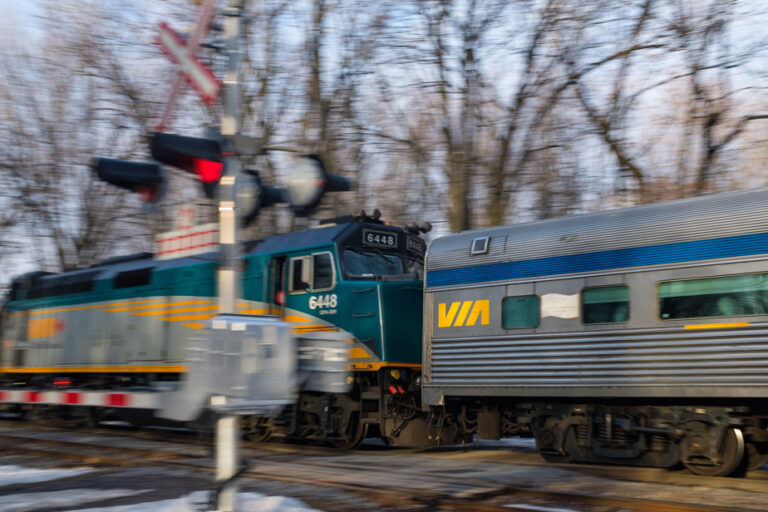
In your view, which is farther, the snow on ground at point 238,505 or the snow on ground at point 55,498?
the snow on ground at point 55,498

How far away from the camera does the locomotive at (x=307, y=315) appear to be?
39.4 ft

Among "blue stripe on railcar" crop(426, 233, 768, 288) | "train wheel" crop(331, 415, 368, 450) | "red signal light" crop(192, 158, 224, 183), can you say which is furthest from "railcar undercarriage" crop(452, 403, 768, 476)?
"red signal light" crop(192, 158, 224, 183)

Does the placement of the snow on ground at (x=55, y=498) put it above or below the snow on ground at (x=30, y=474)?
above

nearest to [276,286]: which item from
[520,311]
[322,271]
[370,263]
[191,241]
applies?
[322,271]

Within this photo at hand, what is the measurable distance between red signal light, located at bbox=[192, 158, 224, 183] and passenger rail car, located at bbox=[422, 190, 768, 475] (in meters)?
5.80

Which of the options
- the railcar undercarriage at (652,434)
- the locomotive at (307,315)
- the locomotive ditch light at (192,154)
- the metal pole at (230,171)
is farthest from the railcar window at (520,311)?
the locomotive ditch light at (192,154)

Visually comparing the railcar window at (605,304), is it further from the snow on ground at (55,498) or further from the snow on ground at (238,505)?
the snow on ground at (55,498)

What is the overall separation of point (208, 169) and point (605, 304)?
5.95m

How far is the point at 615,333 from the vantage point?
9578 millimetres

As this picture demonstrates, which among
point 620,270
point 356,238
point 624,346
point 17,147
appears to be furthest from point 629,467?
point 17,147

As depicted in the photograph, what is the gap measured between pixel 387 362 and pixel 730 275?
5.23 metres

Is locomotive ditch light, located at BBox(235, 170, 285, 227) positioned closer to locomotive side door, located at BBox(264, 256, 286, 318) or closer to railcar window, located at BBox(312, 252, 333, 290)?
railcar window, located at BBox(312, 252, 333, 290)

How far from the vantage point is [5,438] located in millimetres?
14781

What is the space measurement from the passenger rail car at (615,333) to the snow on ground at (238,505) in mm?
4464
